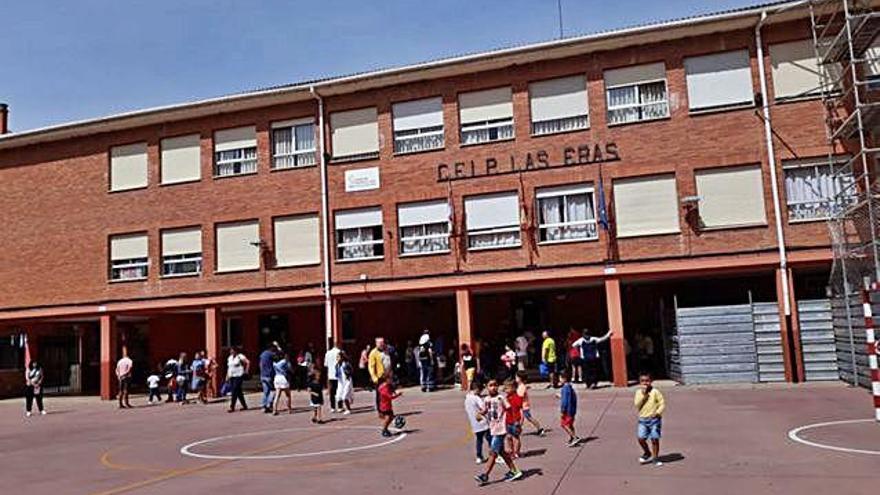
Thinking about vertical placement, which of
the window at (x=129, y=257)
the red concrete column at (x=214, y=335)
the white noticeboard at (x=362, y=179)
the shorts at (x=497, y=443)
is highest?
the white noticeboard at (x=362, y=179)

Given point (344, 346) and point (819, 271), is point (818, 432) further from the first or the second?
point (344, 346)

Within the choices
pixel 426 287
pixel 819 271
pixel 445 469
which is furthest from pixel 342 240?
pixel 445 469

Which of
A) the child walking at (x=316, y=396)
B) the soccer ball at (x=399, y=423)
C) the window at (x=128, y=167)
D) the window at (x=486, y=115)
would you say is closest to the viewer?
the soccer ball at (x=399, y=423)

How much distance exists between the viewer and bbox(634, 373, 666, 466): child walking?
34.8ft

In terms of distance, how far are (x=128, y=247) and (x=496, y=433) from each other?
23.0 meters

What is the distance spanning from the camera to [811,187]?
23.0 meters

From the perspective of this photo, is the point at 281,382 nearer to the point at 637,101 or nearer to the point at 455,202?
the point at 455,202

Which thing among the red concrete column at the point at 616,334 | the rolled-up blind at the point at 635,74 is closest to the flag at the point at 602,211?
the red concrete column at the point at 616,334

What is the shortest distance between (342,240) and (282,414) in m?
8.45

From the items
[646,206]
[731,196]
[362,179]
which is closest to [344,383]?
[362,179]

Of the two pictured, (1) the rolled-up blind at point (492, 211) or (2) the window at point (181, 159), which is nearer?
(1) the rolled-up blind at point (492, 211)

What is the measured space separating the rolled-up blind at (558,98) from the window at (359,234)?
602 centimetres

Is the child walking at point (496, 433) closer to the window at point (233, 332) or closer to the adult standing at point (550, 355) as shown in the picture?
the adult standing at point (550, 355)

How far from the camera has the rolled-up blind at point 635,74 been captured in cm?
2438
